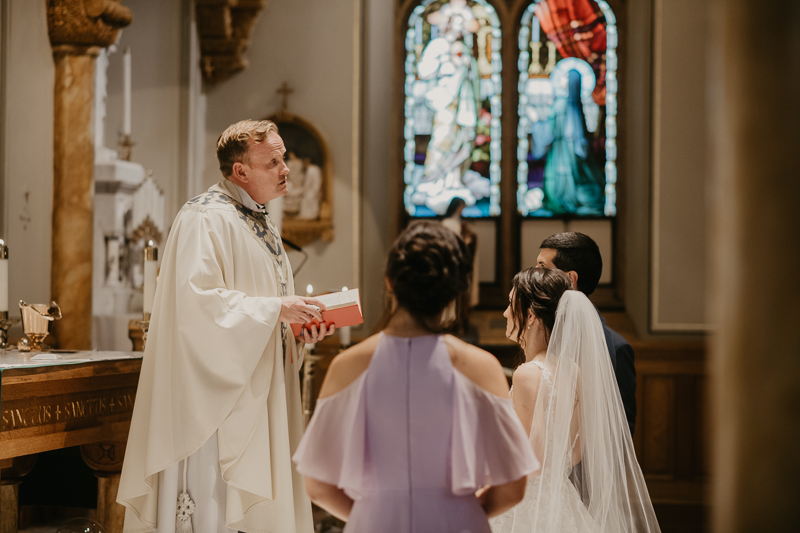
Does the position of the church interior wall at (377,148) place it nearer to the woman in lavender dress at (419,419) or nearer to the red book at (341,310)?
the red book at (341,310)

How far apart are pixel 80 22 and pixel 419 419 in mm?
3058

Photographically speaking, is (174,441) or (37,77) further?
(37,77)

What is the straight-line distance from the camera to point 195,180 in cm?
587

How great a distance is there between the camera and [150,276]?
301 cm

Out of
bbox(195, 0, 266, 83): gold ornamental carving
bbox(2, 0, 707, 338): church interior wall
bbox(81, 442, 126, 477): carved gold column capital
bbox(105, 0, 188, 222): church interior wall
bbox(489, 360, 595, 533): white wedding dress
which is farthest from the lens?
bbox(195, 0, 266, 83): gold ornamental carving

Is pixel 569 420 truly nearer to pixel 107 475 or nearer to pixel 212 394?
pixel 212 394

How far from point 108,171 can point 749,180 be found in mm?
4253

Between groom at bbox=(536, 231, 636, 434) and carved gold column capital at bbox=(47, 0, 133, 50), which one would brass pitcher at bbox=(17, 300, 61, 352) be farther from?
groom at bbox=(536, 231, 636, 434)

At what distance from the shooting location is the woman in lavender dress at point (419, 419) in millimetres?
1464

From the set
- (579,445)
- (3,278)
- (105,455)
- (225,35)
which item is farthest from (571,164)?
(3,278)

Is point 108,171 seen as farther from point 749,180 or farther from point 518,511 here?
point 749,180

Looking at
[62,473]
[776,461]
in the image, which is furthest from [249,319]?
[776,461]

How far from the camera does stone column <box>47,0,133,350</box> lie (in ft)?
11.9

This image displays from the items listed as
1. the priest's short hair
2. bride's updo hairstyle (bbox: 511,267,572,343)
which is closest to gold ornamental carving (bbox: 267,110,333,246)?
the priest's short hair
